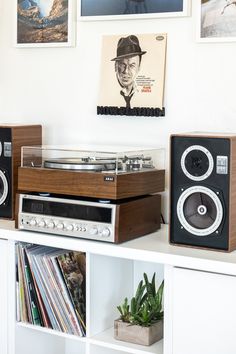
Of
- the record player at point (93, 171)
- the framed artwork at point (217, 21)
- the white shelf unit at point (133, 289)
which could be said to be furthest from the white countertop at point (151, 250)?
the framed artwork at point (217, 21)

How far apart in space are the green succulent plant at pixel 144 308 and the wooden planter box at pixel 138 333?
2 cm

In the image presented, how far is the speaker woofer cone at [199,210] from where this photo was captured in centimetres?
206

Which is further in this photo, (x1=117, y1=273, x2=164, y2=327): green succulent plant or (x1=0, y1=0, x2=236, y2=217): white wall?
(x1=0, y1=0, x2=236, y2=217): white wall

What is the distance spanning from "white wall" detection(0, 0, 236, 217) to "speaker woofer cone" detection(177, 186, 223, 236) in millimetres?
338

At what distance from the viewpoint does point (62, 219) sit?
2.21 metres

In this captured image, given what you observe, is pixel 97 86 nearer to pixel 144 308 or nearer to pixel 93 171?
pixel 93 171

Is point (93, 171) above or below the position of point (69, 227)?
above

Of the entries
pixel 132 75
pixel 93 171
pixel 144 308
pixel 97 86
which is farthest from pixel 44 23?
pixel 144 308

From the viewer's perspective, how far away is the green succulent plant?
2168mm

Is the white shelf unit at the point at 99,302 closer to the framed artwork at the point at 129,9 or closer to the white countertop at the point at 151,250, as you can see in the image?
the white countertop at the point at 151,250

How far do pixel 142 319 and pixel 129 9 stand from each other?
106cm

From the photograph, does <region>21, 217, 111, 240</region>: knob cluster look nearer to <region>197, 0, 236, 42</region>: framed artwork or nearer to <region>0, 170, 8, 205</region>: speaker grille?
<region>0, 170, 8, 205</region>: speaker grille

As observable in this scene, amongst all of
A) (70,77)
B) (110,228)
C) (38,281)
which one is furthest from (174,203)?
(70,77)

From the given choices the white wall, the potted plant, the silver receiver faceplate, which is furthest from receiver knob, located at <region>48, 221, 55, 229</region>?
the white wall
